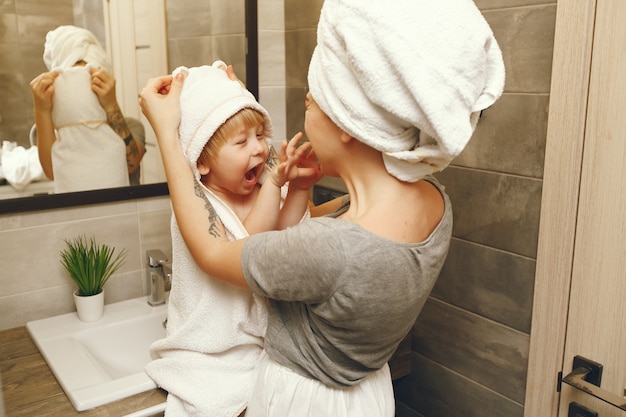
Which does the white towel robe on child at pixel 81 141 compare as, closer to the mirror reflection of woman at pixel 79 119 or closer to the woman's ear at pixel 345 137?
the mirror reflection of woman at pixel 79 119

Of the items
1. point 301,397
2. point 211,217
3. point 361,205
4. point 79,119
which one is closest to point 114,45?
point 79,119

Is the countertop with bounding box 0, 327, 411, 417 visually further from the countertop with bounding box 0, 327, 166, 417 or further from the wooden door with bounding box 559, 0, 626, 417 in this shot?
the wooden door with bounding box 559, 0, 626, 417

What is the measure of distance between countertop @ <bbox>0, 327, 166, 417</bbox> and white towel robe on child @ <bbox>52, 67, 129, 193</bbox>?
0.43 m

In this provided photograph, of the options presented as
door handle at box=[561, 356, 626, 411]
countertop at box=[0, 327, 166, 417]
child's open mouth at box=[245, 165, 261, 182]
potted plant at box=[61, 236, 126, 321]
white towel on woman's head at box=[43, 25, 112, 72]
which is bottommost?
countertop at box=[0, 327, 166, 417]

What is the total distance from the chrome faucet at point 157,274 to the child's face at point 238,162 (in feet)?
1.73

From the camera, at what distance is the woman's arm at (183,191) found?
1.07m

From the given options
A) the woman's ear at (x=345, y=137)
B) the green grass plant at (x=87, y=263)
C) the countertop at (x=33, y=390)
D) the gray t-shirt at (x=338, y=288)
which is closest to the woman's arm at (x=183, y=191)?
the gray t-shirt at (x=338, y=288)

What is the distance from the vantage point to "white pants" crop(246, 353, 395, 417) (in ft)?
3.47

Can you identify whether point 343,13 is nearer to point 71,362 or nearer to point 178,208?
point 178,208

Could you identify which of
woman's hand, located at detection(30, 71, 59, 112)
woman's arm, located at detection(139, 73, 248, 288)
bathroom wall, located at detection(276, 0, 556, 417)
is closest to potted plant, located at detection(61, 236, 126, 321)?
woman's hand, located at detection(30, 71, 59, 112)

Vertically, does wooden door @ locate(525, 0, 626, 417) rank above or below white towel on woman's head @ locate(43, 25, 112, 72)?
below

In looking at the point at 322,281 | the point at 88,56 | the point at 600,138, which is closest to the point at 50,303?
the point at 88,56

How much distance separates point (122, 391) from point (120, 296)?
21.7 inches

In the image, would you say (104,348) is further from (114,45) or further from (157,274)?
(114,45)
